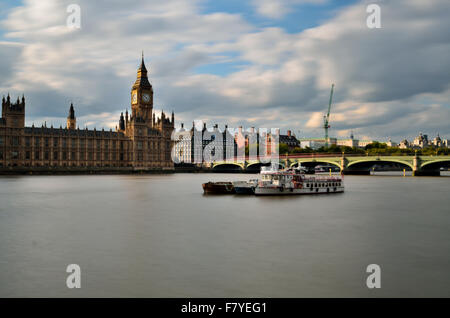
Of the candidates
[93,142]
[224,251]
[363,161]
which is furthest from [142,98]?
[224,251]

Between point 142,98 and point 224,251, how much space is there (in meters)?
119

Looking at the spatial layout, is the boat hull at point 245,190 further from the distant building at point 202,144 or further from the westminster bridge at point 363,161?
the distant building at point 202,144

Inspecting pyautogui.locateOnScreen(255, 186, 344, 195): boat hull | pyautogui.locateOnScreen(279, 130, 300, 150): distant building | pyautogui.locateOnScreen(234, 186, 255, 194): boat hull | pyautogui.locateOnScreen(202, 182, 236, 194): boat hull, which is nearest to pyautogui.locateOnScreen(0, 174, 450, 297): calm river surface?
pyautogui.locateOnScreen(255, 186, 344, 195): boat hull

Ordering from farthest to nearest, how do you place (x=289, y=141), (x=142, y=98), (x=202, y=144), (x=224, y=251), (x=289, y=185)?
(x=289, y=141) → (x=202, y=144) → (x=142, y=98) → (x=289, y=185) → (x=224, y=251)

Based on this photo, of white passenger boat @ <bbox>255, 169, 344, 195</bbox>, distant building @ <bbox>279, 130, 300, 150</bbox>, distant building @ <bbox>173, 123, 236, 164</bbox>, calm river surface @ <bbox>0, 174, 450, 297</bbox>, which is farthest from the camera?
distant building @ <bbox>279, 130, 300, 150</bbox>

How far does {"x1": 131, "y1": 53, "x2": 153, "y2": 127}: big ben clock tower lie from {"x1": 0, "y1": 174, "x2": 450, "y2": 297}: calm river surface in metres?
102

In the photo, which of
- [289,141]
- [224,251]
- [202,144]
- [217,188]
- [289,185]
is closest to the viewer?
[224,251]

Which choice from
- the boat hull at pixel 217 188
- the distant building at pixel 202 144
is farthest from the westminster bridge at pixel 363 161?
the distant building at pixel 202 144

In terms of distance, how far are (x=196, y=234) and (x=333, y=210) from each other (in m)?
13.1

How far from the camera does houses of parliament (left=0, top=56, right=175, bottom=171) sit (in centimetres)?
9438

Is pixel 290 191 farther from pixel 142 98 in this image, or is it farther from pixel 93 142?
pixel 142 98

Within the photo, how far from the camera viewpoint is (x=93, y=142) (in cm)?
10756

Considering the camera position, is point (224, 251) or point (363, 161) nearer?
point (224, 251)

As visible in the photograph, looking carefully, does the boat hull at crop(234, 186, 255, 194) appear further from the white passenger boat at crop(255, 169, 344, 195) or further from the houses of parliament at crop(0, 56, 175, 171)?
the houses of parliament at crop(0, 56, 175, 171)
